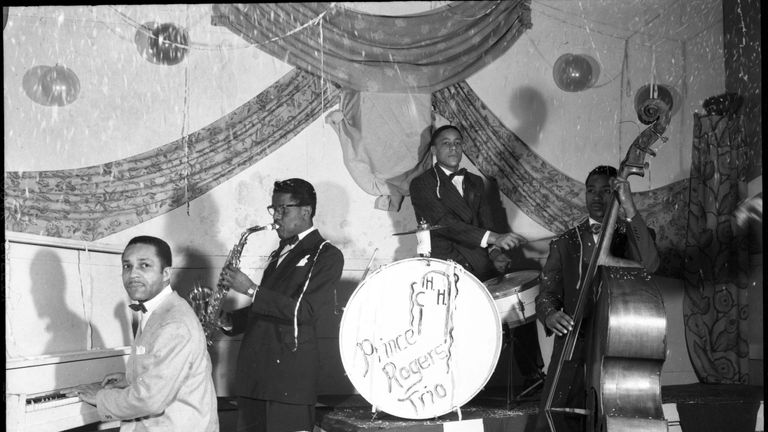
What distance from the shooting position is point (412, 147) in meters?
6.29

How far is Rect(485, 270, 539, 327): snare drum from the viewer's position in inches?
191

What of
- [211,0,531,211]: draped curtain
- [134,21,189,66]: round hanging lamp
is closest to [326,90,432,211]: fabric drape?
[211,0,531,211]: draped curtain

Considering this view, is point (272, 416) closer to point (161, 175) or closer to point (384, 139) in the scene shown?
point (161, 175)

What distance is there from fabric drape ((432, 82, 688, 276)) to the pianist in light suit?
298 cm

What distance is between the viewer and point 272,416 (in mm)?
4703

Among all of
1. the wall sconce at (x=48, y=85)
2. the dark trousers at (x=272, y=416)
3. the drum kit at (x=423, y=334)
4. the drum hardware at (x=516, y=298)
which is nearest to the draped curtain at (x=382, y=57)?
the wall sconce at (x=48, y=85)

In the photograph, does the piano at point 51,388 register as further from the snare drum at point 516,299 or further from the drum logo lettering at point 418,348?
the snare drum at point 516,299

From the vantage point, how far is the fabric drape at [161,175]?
5684mm

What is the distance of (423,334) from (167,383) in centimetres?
137

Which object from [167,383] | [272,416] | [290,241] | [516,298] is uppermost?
[290,241]

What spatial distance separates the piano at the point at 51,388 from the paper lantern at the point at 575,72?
3.55m

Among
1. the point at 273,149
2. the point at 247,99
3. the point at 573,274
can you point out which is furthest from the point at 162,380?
the point at 247,99

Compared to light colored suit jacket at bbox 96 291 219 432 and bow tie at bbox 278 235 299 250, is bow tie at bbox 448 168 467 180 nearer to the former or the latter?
bow tie at bbox 278 235 299 250

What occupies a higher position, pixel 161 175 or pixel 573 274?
pixel 161 175
